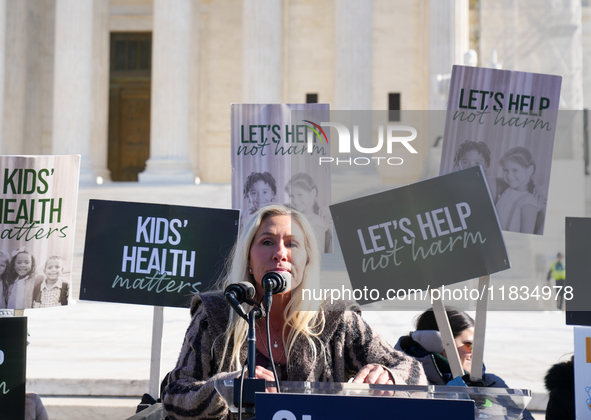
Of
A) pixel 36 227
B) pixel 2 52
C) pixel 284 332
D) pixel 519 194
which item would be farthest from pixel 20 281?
pixel 2 52

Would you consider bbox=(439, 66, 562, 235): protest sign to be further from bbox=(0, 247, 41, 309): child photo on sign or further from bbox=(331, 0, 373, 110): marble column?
bbox=(331, 0, 373, 110): marble column

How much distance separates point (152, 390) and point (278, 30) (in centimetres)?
2480

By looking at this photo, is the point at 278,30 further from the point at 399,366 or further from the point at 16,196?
the point at 399,366

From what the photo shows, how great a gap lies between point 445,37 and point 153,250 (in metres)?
24.2

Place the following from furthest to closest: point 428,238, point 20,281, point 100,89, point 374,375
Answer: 1. point 100,89
2. point 20,281
3. point 428,238
4. point 374,375

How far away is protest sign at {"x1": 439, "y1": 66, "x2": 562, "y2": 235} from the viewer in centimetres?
560

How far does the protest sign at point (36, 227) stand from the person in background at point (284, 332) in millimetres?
2899

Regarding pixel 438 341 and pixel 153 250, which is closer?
pixel 438 341

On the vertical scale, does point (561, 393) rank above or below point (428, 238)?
below

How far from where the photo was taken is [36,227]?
248 inches

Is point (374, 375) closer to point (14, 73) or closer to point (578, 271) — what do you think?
point (578, 271)

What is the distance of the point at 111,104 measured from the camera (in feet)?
120

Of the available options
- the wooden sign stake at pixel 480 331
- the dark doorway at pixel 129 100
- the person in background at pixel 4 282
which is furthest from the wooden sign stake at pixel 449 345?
the dark doorway at pixel 129 100

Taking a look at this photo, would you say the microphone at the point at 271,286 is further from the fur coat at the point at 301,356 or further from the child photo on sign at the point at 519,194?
the child photo on sign at the point at 519,194
